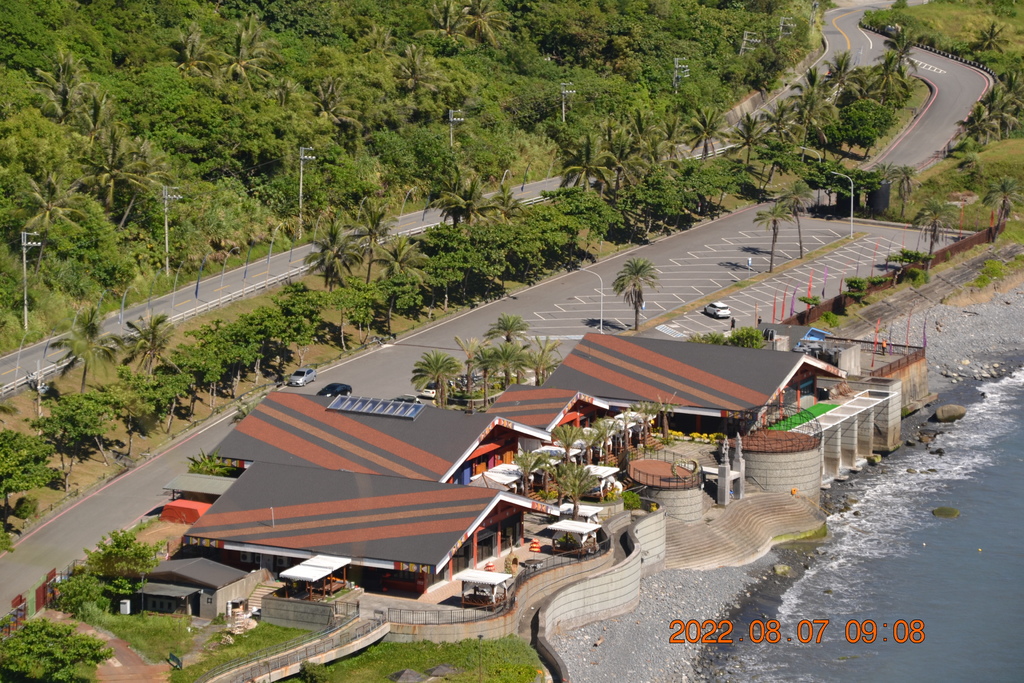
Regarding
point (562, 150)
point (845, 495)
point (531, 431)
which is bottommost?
point (845, 495)

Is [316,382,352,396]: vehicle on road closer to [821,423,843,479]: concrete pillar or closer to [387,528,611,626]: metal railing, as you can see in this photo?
[821,423,843,479]: concrete pillar

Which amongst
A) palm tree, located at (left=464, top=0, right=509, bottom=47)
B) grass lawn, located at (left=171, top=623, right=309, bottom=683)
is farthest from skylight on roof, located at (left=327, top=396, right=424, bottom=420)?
palm tree, located at (left=464, top=0, right=509, bottom=47)

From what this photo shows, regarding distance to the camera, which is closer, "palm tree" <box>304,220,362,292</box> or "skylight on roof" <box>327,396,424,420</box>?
"skylight on roof" <box>327,396,424,420</box>

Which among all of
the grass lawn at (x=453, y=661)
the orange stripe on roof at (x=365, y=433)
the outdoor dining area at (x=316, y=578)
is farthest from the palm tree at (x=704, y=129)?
the grass lawn at (x=453, y=661)

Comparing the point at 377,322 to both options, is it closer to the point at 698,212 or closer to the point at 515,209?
the point at 515,209

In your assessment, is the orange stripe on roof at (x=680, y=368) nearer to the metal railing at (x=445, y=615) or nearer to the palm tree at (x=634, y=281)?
the palm tree at (x=634, y=281)

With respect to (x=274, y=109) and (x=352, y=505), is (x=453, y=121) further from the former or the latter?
(x=352, y=505)

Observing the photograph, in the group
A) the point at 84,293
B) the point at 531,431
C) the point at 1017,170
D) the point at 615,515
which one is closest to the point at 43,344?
the point at 84,293
